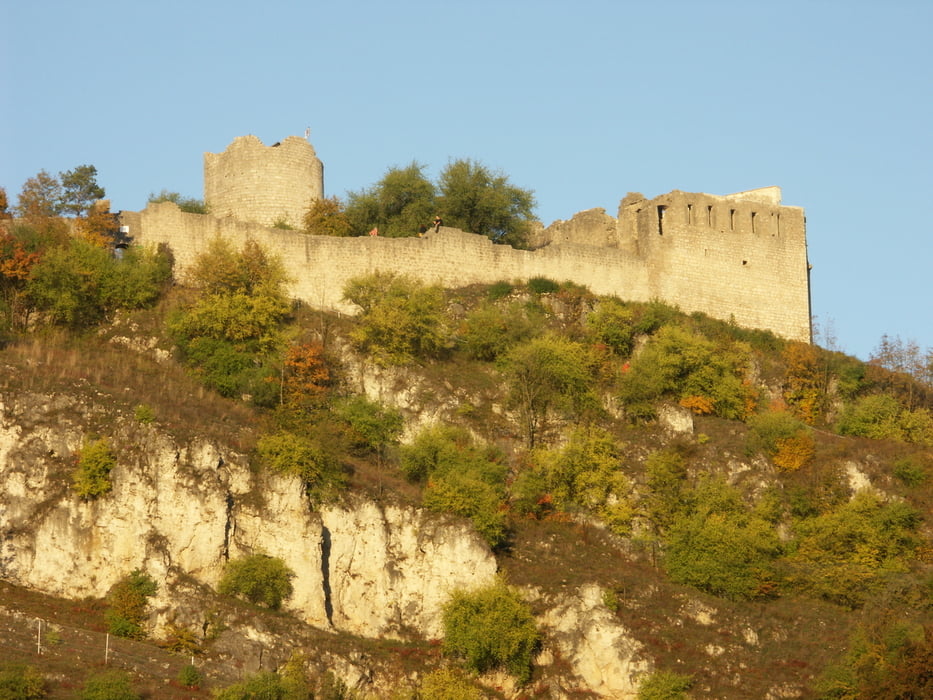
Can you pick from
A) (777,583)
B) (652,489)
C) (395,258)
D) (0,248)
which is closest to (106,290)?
(0,248)

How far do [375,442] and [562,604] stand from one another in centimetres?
728

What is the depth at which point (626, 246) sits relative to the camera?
60062mm

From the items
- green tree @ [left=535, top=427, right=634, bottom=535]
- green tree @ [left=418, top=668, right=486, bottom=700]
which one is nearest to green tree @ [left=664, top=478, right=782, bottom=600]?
green tree @ [left=535, top=427, right=634, bottom=535]

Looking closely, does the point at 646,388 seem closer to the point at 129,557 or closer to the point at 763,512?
the point at 763,512

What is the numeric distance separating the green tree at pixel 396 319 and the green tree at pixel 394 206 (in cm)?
584

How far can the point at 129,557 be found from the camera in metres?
41.9

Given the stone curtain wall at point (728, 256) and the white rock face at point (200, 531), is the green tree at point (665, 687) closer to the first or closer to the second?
the white rock face at point (200, 531)

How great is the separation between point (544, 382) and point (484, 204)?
10.7 meters

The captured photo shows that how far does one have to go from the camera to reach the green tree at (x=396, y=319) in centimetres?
5153

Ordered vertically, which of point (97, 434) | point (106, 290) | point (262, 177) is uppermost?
point (262, 177)

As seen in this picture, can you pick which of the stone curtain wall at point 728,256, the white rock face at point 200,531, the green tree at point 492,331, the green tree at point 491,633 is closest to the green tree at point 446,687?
the green tree at point 491,633

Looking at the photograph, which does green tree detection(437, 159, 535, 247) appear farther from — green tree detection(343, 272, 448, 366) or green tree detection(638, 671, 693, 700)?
green tree detection(638, 671, 693, 700)

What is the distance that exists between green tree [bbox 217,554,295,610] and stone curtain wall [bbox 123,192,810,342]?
12779 millimetres

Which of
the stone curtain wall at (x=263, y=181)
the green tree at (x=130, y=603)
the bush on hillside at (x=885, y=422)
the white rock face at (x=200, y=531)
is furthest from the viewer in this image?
the stone curtain wall at (x=263, y=181)
